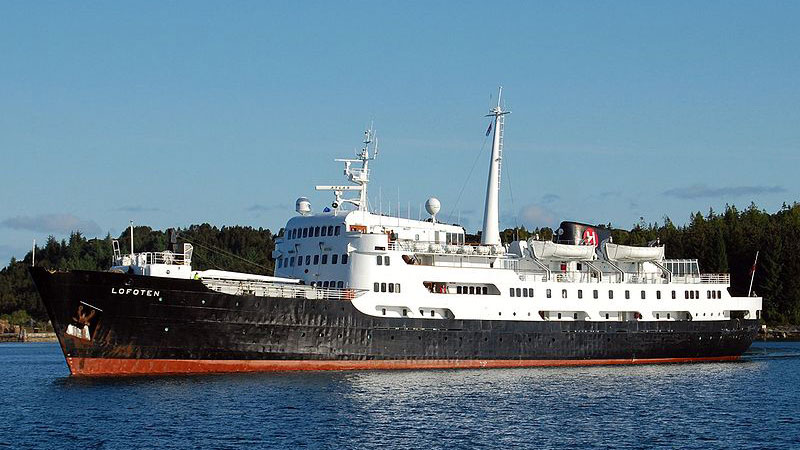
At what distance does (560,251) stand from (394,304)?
1097cm

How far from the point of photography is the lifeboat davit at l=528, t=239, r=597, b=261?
2105 inches

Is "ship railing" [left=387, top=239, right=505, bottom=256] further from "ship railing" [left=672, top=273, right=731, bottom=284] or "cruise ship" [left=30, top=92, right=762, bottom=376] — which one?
"ship railing" [left=672, top=273, right=731, bottom=284]

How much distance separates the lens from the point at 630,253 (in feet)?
187

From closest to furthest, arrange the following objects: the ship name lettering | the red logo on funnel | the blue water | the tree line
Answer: the blue water < the ship name lettering < the red logo on funnel < the tree line

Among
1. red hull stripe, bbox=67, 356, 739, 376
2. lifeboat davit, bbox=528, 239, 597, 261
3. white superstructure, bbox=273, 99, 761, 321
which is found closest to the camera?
red hull stripe, bbox=67, 356, 739, 376

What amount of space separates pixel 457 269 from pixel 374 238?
4762mm

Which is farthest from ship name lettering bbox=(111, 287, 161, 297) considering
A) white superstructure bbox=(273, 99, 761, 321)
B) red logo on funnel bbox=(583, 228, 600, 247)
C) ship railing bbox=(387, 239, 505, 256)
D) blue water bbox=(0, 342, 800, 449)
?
red logo on funnel bbox=(583, 228, 600, 247)

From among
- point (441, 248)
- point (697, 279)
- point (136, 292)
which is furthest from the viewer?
point (697, 279)

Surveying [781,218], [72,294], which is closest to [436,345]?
[72,294]

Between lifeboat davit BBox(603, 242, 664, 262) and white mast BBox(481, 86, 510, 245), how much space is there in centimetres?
638

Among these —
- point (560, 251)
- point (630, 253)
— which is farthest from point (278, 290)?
point (630, 253)

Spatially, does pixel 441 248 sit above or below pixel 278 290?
above

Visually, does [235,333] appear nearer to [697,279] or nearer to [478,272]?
[478,272]

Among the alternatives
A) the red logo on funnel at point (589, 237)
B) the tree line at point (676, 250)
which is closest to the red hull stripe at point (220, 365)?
the red logo on funnel at point (589, 237)
